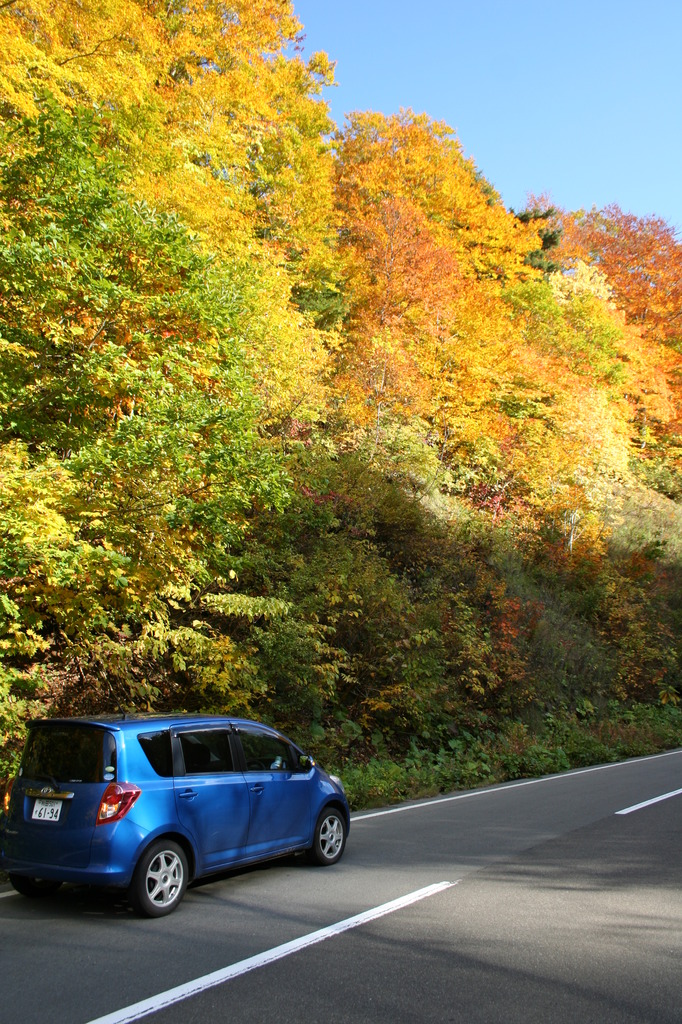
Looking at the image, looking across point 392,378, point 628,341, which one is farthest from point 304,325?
point 628,341

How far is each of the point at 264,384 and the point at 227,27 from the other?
38.6 feet

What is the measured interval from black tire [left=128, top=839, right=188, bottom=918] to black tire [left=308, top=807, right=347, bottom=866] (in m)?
1.76

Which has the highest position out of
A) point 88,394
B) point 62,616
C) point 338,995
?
point 88,394

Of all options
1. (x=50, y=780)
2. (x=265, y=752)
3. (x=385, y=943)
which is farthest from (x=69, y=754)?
(x=385, y=943)

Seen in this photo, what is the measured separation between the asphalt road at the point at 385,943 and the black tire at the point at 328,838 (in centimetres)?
16

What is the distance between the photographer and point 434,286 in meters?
27.5

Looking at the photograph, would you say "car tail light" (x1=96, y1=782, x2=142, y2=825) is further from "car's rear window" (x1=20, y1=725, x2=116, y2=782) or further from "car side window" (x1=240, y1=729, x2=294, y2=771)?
"car side window" (x1=240, y1=729, x2=294, y2=771)

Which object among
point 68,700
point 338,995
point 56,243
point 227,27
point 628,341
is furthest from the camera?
point 628,341

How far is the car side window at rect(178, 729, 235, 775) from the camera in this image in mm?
6516

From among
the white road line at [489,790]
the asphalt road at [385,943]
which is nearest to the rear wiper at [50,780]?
the asphalt road at [385,943]

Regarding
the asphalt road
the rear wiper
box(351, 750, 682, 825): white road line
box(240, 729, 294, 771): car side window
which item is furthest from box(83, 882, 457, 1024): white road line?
box(351, 750, 682, 825): white road line

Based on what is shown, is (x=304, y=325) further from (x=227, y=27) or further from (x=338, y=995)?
(x=338, y=995)

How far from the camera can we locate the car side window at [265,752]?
717cm

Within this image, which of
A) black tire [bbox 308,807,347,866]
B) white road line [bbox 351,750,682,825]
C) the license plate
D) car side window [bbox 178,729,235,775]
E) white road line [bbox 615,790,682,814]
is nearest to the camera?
the license plate
